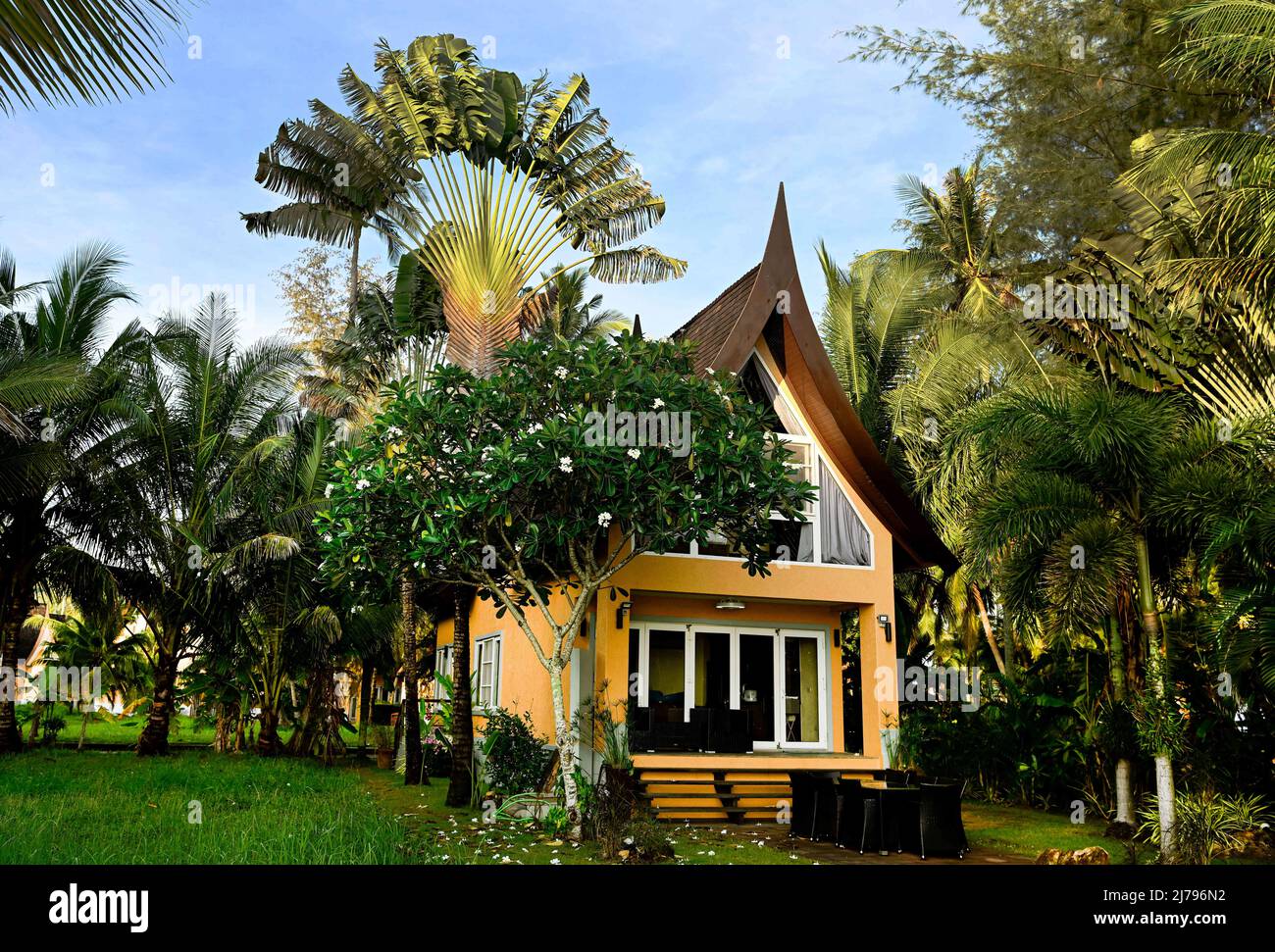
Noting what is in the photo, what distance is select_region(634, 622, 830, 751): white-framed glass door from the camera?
15273 mm

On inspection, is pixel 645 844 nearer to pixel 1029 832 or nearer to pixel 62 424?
pixel 1029 832

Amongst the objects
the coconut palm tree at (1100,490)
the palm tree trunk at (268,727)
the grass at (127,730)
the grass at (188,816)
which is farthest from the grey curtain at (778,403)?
the grass at (127,730)

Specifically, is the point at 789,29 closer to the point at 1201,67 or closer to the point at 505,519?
the point at 1201,67

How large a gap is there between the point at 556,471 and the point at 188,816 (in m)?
5.51

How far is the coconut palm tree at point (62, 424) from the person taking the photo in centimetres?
1850

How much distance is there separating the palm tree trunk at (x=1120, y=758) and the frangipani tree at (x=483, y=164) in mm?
9530

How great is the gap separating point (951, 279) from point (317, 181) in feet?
52.8

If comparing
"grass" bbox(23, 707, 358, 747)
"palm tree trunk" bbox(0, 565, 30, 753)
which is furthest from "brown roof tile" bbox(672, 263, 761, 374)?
"grass" bbox(23, 707, 358, 747)

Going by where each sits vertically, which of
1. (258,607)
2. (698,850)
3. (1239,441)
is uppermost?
(1239,441)

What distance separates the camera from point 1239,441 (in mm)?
10344

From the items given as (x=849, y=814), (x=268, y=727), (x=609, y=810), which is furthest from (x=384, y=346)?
(x=849, y=814)

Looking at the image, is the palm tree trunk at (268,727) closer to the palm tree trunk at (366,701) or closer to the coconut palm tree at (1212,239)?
the palm tree trunk at (366,701)

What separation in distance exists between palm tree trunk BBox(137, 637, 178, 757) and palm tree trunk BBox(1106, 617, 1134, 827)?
1766cm
